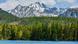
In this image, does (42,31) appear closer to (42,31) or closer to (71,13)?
(42,31)

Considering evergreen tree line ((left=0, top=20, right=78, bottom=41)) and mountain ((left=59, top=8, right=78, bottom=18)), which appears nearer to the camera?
evergreen tree line ((left=0, top=20, right=78, bottom=41))

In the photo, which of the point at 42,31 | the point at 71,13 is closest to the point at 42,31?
the point at 42,31

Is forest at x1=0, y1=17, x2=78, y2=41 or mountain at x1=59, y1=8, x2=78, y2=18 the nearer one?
forest at x1=0, y1=17, x2=78, y2=41

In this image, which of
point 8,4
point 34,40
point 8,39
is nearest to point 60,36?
point 34,40

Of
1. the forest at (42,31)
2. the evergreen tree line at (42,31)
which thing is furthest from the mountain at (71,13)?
the evergreen tree line at (42,31)

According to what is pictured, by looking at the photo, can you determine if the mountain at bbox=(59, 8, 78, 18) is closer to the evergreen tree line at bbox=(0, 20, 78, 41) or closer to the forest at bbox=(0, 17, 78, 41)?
the forest at bbox=(0, 17, 78, 41)

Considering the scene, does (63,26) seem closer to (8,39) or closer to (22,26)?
(22,26)

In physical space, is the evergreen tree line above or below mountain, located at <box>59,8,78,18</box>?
below

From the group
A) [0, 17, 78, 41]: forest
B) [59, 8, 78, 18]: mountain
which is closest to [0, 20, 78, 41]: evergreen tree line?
[0, 17, 78, 41]: forest
